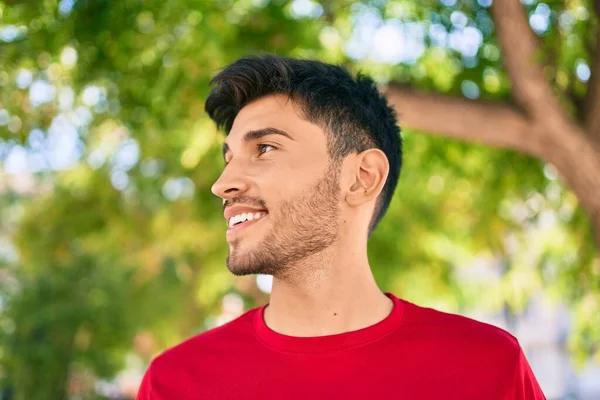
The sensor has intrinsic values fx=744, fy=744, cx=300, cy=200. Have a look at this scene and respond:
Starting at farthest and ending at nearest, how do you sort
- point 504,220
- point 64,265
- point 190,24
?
point 64,265
point 504,220
point 190,24

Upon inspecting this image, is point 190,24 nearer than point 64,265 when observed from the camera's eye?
Yes

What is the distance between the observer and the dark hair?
2.23 meters

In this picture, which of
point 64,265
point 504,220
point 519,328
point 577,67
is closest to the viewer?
point 577,67

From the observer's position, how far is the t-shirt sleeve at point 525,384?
2039 millimetres

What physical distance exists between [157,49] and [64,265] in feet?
13.7

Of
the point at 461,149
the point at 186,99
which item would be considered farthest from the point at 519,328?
the point at 186,99

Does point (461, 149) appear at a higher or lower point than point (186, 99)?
lower

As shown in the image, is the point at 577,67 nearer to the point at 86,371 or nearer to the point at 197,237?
the point at 197,237

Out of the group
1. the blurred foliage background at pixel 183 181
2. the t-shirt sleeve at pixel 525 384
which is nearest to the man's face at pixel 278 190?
the t-shirt sleeve at pixel 525 384

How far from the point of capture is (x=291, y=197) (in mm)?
2076

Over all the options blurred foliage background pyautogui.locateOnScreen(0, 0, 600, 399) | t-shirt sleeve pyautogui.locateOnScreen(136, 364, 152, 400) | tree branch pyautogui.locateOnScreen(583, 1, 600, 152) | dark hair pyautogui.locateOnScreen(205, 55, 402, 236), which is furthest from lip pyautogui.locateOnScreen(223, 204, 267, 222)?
tree branch pyautogui.locateOnScreen(583, 1, 600, 152)

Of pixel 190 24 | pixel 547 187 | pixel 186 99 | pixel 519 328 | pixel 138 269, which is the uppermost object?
pixel 190 24

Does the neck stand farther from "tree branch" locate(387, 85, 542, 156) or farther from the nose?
"tree branch" locate(387, 85, 542, 156)

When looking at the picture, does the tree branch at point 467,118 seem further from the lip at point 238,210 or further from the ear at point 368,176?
the lip at point 238,210
